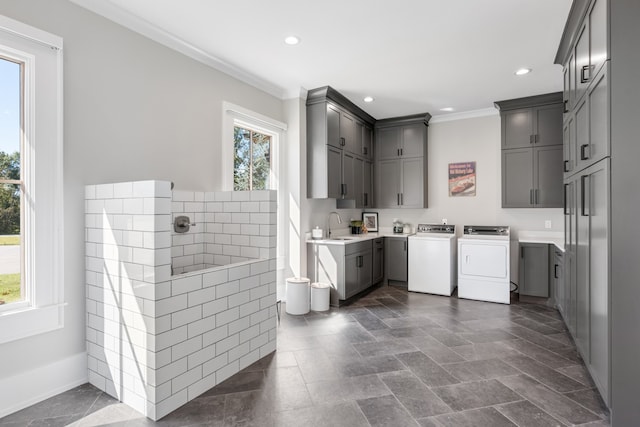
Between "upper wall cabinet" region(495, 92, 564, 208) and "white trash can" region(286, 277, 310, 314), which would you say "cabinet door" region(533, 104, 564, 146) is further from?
"white trash can" region(286, 277, 310, 314)

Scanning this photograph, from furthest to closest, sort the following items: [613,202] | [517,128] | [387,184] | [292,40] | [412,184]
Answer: [387,184], [412,184], [517,128], [292,40], [613,202]

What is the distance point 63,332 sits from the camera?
2305 mm

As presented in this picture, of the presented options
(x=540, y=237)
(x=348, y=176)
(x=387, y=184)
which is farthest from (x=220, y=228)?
(x=540, y=237)

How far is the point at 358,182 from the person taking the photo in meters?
5.24

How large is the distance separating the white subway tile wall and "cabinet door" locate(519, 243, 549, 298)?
A: 3.49 metres

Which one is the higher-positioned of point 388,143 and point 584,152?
point 388,143

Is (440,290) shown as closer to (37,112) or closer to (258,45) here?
(258,45)

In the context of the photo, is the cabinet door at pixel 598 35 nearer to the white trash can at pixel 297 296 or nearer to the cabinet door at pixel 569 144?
the cabinet door at pixel 569 144

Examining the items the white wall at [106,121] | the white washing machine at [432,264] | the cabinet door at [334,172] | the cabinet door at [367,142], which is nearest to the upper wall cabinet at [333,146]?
the cabinet door at [334,172]

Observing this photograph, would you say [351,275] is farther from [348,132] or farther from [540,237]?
[540,237]

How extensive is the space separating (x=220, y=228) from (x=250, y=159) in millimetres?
1278

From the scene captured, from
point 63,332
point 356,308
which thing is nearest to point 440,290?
point 356,308

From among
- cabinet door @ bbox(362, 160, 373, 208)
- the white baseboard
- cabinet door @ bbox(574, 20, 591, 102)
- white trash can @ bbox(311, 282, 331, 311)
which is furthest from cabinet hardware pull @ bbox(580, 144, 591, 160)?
the white baseboard

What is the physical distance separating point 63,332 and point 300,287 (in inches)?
87.5
